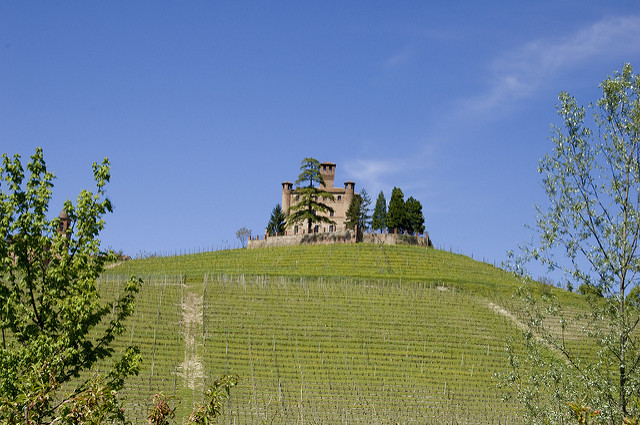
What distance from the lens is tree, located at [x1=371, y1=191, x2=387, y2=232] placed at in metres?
111

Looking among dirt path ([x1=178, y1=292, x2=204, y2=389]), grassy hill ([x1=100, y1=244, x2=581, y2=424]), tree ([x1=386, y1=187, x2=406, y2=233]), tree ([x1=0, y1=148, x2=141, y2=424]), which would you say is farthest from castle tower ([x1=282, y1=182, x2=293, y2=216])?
tree ([x1=0, y1=148, x2=141, y2=424])

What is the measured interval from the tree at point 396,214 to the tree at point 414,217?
2.20 feet

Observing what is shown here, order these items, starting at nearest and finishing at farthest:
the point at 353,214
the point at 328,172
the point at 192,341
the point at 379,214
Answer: the point at 192,341, the point at 379,214, the point at 353,214, the point at 328,172

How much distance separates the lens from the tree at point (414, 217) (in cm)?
10569

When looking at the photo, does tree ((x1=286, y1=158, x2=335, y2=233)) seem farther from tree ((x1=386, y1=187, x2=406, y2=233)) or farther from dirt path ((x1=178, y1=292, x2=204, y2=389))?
dirt path ((x1=178, y1=292, x2=204, y2=389))

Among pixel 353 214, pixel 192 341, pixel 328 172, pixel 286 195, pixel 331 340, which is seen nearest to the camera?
pixel 192 341

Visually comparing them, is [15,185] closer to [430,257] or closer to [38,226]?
[38,226]

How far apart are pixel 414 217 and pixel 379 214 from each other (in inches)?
291

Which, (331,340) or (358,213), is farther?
(358,213)

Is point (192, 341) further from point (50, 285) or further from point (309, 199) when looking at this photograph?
point (309, 199)

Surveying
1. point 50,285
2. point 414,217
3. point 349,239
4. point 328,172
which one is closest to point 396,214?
point 414,217

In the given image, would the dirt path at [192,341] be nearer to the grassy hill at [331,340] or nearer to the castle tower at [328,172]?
the grassy hill at [331,340]

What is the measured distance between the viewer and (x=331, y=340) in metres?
51.3

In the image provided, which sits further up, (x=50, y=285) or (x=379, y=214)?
(x=379, y=214)
